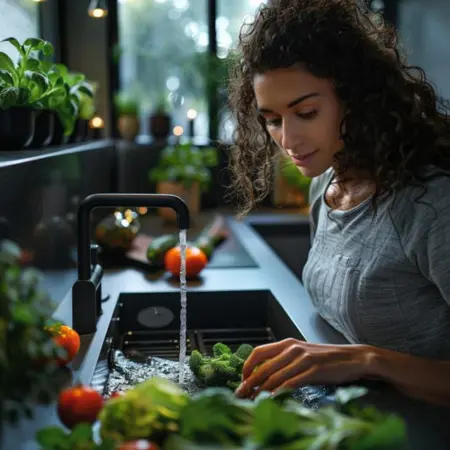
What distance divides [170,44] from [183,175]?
0.95 metres

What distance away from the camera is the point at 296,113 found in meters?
1.19

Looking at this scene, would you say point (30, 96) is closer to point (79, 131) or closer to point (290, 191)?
point (79, 131)

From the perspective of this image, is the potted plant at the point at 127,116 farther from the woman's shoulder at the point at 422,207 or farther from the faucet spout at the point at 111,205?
the woman's shoulder at the point at 422,207

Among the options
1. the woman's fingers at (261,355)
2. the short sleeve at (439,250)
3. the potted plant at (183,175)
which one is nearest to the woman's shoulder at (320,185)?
the short sleeve at (439,250)

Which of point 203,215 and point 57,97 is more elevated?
point 57,97

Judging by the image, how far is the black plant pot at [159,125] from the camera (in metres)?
3.57

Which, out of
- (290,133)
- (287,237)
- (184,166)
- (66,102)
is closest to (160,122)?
(184,166)

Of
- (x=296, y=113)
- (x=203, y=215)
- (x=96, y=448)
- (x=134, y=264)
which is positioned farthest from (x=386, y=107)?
(x=203, y=215)

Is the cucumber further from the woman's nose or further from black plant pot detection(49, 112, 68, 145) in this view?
the woman's nose

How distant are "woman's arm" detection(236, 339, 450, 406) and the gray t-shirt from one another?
4.2 inches

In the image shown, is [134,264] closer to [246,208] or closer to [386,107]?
[246,208]

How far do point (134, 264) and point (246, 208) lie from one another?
1.91 ft

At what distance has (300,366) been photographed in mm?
998

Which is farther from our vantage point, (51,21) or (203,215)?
(203,215)
